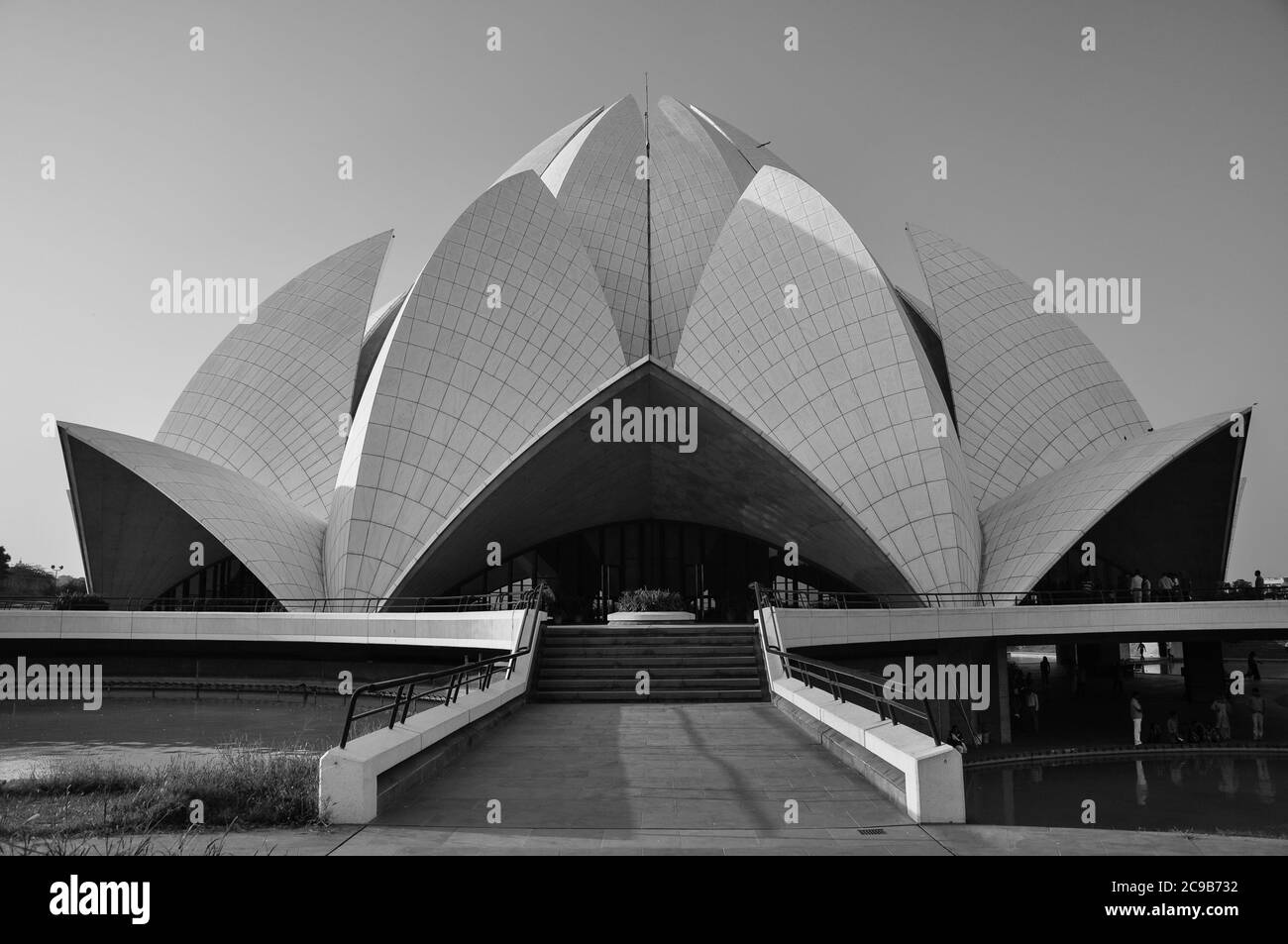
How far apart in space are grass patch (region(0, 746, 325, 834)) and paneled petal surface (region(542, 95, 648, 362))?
1075 inches

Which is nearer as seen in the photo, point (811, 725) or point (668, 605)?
point (811, 725)

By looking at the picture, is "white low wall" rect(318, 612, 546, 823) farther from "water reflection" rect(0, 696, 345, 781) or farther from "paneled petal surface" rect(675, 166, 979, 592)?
"paneled petal surface" rect(675, 166, 979, 592)

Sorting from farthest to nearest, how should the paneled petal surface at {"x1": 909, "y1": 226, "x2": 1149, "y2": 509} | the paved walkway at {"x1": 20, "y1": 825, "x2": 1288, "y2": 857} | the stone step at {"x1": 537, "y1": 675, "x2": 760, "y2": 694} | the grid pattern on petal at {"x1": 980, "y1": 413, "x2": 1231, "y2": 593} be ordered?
the paneled petal surface at {"x1": 909, "y1": 226, "x2": 1149, "y2": 509}, the grid pattern on petal at {"x1": 980, "y1": 413, "x2": 1231, "y2": 593}, the stone step at {"x1": 537, "y1": 675, "x2": 760, "y2": 694}, the paved walkway at {"x1": 20, "y1": 825, "x2": 1288, "y2": 857}

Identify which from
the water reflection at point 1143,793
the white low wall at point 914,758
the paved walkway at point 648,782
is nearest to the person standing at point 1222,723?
the water reflection at point 1143,793

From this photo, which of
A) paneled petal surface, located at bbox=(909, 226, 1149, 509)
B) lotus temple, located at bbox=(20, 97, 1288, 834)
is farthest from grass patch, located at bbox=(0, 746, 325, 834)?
paneled petal surface, located at bbox=(909, 226, 1149, 509)

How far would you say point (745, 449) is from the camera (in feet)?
82.5

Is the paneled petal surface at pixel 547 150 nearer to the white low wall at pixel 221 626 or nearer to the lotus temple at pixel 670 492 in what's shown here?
the lotus temple at pixel 670 492

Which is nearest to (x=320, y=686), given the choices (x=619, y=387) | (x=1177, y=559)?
(x=619, y=387)

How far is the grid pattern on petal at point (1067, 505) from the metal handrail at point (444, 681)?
1467 cm

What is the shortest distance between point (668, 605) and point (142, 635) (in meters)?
13.5

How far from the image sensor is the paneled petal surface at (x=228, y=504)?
26359 millimetres

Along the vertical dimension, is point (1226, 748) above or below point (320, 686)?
below

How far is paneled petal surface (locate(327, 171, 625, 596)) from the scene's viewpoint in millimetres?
25547
